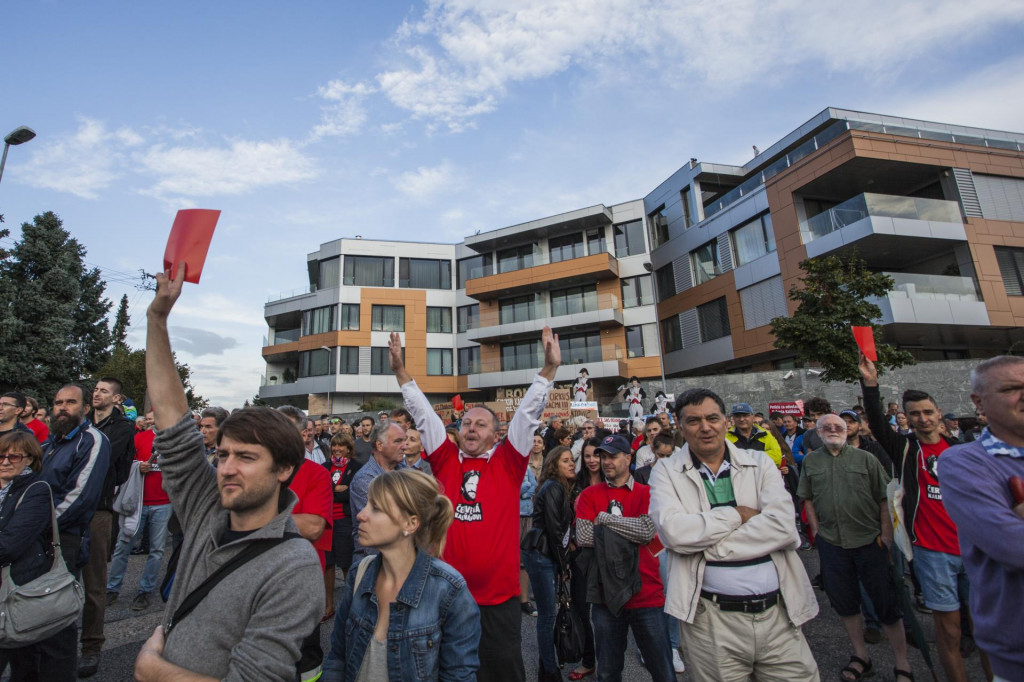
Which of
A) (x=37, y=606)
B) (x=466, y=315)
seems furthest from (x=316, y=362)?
(x=37, y=606)

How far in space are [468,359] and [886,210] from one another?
27221mm

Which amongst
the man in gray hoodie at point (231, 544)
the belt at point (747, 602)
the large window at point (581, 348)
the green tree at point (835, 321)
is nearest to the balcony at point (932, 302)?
the green tree at point (835, 321)

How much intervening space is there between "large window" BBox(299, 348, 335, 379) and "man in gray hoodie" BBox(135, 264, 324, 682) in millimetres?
37038

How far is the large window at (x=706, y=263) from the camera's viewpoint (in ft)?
95.7

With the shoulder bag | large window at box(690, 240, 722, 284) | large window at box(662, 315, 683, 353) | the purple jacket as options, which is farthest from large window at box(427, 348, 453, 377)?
the purple jacket

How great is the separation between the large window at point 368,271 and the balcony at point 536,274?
6.72m

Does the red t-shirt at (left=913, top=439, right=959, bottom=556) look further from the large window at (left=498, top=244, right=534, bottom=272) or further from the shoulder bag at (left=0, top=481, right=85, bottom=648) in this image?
the large window at (left=498, top=244, right=534, bottom=272)

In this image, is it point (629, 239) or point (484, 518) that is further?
point (629, 239)

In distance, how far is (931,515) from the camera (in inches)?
164

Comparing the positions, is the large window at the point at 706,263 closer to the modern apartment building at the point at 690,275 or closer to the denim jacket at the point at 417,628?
the modern apartment building at the point at 690,275

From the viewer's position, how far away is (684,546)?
281 centimetres

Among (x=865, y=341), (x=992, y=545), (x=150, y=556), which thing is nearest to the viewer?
(x=992, y=545)

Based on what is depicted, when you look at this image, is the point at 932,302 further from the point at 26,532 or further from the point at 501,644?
the point at 26,532

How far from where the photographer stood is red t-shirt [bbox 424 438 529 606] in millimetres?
3254
